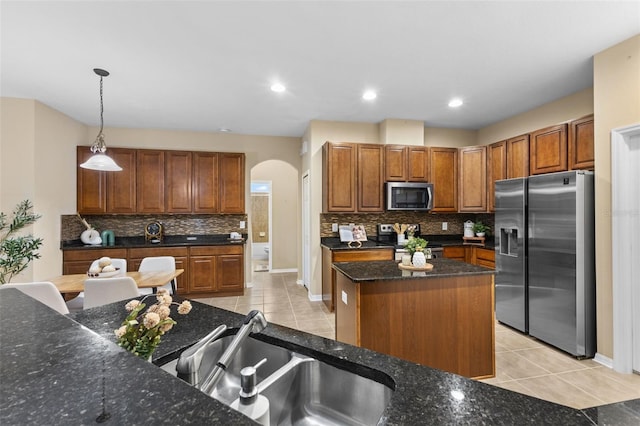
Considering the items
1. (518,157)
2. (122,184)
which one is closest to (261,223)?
(122,184)

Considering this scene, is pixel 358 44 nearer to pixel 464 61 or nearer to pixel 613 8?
pixel 464 61

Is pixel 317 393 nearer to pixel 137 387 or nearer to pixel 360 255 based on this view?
pixel 137 387

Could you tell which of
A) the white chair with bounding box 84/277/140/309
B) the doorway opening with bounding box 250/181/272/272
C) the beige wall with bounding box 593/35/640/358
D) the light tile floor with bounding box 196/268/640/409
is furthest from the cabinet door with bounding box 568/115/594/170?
the doorway opening with bounding box 250/181/272/272

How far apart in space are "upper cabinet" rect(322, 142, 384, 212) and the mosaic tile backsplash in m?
Answer: 2.02

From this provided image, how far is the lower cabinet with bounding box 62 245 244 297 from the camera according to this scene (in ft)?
13.9

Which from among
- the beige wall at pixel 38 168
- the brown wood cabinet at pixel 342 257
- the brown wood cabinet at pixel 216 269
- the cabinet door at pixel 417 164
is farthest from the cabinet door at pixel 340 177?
the beige wall at pixel 38 168

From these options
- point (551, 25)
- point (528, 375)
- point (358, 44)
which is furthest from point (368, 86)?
point (528, 375)

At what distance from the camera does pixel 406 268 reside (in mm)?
2438

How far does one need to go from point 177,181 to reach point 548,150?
5.28 meters

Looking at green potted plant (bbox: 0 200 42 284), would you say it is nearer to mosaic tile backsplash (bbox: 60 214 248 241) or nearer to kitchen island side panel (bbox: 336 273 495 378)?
mosaic tile backsplash (bbox: 60 214 248 241)

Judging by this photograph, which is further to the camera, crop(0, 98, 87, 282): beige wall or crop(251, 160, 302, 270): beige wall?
crop(251, 160, 302, 270): beige wall

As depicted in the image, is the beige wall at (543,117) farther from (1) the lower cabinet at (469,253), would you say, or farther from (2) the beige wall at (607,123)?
(1) the lower cabinet at (469,253)

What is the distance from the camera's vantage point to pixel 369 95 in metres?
3.57

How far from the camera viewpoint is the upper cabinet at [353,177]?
426 centimetres
